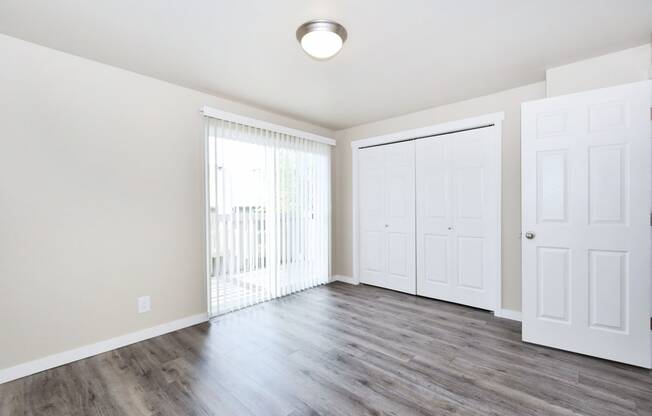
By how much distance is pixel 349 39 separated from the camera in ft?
6.92

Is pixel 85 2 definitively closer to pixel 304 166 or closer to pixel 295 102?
pixel 295 102

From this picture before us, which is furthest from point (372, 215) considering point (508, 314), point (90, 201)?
point (90, 201)

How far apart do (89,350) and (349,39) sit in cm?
318

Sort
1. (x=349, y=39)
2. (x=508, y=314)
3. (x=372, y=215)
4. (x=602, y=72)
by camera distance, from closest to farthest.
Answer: (x=349, y=39) → (x=602, y=72) → (x=508, y=314) → (x=372, y=215)

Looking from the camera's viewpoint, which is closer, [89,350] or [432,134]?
[89,350]

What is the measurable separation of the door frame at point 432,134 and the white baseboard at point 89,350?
8.02 ft

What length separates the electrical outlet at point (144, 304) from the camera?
103 inches

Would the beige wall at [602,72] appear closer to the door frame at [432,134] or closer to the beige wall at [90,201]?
the door frame at [432,134]

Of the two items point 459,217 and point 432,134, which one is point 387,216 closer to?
point 459,217

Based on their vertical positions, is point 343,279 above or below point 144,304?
below

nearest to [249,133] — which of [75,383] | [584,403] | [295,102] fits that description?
[295,102]

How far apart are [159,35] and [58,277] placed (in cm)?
198

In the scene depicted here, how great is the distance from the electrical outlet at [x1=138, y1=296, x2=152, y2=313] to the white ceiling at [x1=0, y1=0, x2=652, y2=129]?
81.2 inches

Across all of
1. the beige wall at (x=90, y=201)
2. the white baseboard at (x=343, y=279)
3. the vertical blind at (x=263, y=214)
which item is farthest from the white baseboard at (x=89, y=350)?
the white baseboard at (x=343, y=279)
